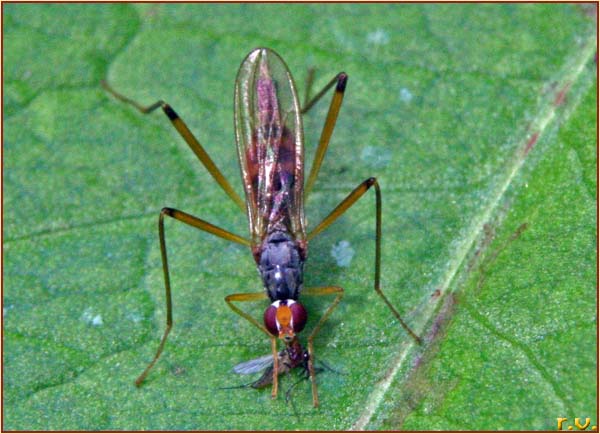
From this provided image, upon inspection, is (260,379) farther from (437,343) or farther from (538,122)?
(538,122)

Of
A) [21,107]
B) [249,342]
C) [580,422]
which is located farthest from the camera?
[21,107]

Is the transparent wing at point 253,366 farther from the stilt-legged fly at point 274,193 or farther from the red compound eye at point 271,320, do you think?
the red compound eye at point 271,320

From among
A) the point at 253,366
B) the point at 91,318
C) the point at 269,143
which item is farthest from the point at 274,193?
the point at 91,318

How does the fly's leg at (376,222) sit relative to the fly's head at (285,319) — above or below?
above

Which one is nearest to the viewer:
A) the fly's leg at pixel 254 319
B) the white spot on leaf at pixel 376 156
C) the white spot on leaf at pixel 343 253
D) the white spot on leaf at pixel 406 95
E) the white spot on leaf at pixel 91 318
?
the fly's leg at pixel 254 319

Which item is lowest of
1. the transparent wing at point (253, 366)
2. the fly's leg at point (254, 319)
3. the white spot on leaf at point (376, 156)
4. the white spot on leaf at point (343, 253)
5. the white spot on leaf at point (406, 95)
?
the transparent wing at point (253, 366)

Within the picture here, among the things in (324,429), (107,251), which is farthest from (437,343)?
(107,251)

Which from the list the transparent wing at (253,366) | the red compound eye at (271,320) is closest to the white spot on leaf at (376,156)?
the red compound eye at (271,320)

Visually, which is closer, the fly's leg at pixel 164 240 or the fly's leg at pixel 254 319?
the fly's leg at pixel 254 319
